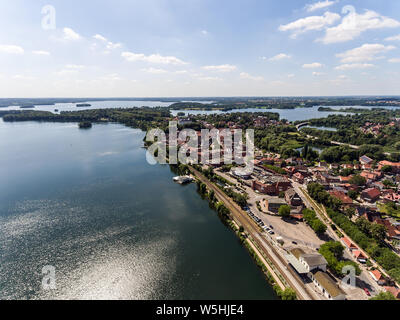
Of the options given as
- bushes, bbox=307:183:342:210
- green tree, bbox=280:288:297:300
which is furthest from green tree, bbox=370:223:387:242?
green tree, bbox=280:288:297:300

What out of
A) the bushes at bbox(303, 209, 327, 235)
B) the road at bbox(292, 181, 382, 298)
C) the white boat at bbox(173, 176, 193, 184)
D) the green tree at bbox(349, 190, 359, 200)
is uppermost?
the white boat at bbox(173, 176, 193, 184)

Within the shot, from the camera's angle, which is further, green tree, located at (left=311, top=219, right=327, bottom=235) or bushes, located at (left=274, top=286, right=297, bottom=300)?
green tree, located at (left=311, top=219, right=327, bottom=235)

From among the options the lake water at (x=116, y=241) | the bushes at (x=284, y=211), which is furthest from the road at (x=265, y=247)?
the bushes at (x=284, y=211)

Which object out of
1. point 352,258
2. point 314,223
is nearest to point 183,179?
point 314,223

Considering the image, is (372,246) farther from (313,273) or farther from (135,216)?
(135,216)

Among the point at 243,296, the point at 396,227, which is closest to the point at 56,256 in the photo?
the point at 243,296

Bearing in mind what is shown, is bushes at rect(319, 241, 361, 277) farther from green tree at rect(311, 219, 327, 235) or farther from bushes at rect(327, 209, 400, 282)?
green tree at rect(311, 219, 327, 235)

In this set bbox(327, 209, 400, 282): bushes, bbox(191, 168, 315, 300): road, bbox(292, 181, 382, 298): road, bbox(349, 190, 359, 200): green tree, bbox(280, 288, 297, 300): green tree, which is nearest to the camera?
bbox(280, 288, 297, 300): green tree
